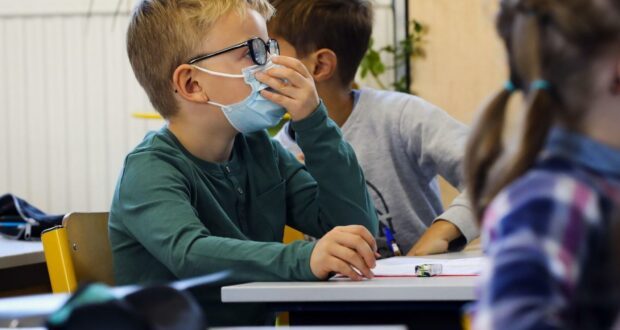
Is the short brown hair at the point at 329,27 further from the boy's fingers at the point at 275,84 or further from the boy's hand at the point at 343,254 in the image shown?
the boy's hand at the point at 343,254

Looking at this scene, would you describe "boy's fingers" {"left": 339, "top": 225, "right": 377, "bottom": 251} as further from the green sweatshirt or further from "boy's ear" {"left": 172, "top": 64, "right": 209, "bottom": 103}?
"boy's ear" {"left": 172, "top": 64, "right": 209, "bottom": 103}

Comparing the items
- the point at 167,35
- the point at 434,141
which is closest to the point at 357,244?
the point at 167,35

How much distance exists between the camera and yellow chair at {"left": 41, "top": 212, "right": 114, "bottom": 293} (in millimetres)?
1747

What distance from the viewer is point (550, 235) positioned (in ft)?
2.27

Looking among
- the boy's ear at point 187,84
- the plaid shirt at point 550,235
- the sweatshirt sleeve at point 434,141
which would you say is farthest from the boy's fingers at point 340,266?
the sweatshirt sleeve at point 434,141

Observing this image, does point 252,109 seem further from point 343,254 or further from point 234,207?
point 343,254

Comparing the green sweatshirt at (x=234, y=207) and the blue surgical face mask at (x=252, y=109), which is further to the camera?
→ the blue surgical face mask at (x=252, y=109)

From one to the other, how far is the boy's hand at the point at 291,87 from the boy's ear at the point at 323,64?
2.48ft

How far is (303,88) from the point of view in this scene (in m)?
1.83

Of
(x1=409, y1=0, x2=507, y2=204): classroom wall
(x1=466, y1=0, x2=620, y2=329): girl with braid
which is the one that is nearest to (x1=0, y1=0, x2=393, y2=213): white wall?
(x1=409, y1=0, x2=507, y2=204): classroom wall

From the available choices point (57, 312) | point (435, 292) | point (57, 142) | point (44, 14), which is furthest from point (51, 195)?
point (57, 312)

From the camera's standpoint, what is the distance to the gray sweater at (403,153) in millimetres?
2439

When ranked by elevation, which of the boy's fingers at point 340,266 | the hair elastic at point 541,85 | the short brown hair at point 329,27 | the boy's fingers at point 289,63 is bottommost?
the boy's fingers at point 340,266

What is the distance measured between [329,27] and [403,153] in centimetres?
41
